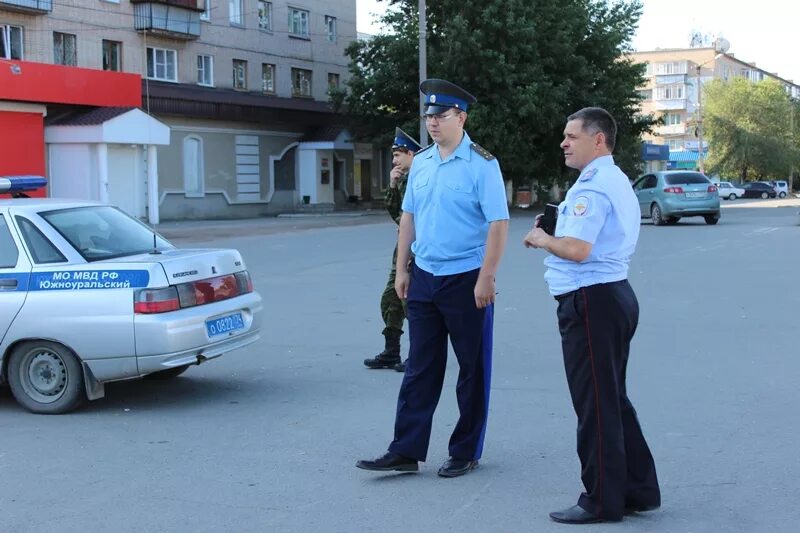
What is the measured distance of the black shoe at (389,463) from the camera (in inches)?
197

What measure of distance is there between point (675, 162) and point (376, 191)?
6218 cm

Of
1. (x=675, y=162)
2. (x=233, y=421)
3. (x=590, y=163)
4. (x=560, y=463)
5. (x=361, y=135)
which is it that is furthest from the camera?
(x=675, y=162)

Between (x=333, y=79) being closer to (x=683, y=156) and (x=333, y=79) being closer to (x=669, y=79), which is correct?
(x=683, y=156)

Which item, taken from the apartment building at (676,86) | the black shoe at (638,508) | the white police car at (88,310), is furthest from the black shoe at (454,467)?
the apartment building at (676,86)

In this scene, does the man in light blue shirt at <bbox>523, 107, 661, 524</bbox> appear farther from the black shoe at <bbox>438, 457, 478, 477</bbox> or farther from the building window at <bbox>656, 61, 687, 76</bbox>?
the building window at <bbox>656, 61, 687, 76</bbox>

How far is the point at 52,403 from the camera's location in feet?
21.6

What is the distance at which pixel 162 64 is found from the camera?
123ft

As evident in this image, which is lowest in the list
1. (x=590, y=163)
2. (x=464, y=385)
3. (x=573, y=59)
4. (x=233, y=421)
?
(x=233, y=421)

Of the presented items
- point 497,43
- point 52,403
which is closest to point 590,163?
point 52,403

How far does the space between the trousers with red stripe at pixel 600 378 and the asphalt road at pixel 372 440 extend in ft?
0.64

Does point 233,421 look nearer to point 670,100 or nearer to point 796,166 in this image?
point 796,166


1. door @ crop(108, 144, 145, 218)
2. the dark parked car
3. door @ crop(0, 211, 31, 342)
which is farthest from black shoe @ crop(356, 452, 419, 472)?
the dark parked car

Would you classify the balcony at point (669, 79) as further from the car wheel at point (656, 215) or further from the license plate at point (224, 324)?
the license plate at point (224, 324)

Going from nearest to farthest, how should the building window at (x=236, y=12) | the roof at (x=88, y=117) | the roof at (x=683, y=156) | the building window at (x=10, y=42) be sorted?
the roof at (x=88, y=117) → the building window at (x=10, y=42) → the building window at (x=236, y=12) → the roof at (x=683, y=156)
